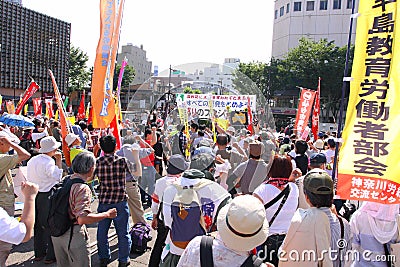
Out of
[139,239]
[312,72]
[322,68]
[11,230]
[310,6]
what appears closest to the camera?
[11,230]

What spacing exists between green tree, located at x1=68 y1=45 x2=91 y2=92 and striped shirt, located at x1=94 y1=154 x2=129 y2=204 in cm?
3811

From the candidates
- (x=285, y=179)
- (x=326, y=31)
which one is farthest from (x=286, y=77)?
(x=285, y=179)

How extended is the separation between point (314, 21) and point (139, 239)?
160 feet

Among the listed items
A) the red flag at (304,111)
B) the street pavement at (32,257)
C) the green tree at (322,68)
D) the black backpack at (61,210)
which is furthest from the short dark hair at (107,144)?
the green tree at (322,68)

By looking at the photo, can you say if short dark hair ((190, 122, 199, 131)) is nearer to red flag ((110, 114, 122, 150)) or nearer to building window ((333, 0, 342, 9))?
red flag ((110, 114, 122, 150))

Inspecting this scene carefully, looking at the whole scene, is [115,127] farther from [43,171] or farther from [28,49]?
[28,49]

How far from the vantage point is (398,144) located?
2838mm

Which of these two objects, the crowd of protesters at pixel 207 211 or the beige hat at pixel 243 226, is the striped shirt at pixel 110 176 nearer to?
the crowd of protesters at pixel 207 211

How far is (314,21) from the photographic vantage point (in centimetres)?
4753

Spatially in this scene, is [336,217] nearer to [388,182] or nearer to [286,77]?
[388,182]

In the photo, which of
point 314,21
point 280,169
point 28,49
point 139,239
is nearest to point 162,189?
point 280,169

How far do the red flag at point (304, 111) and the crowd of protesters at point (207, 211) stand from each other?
5.27m

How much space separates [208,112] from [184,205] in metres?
3.05

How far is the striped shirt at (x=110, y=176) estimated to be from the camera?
161 inches
